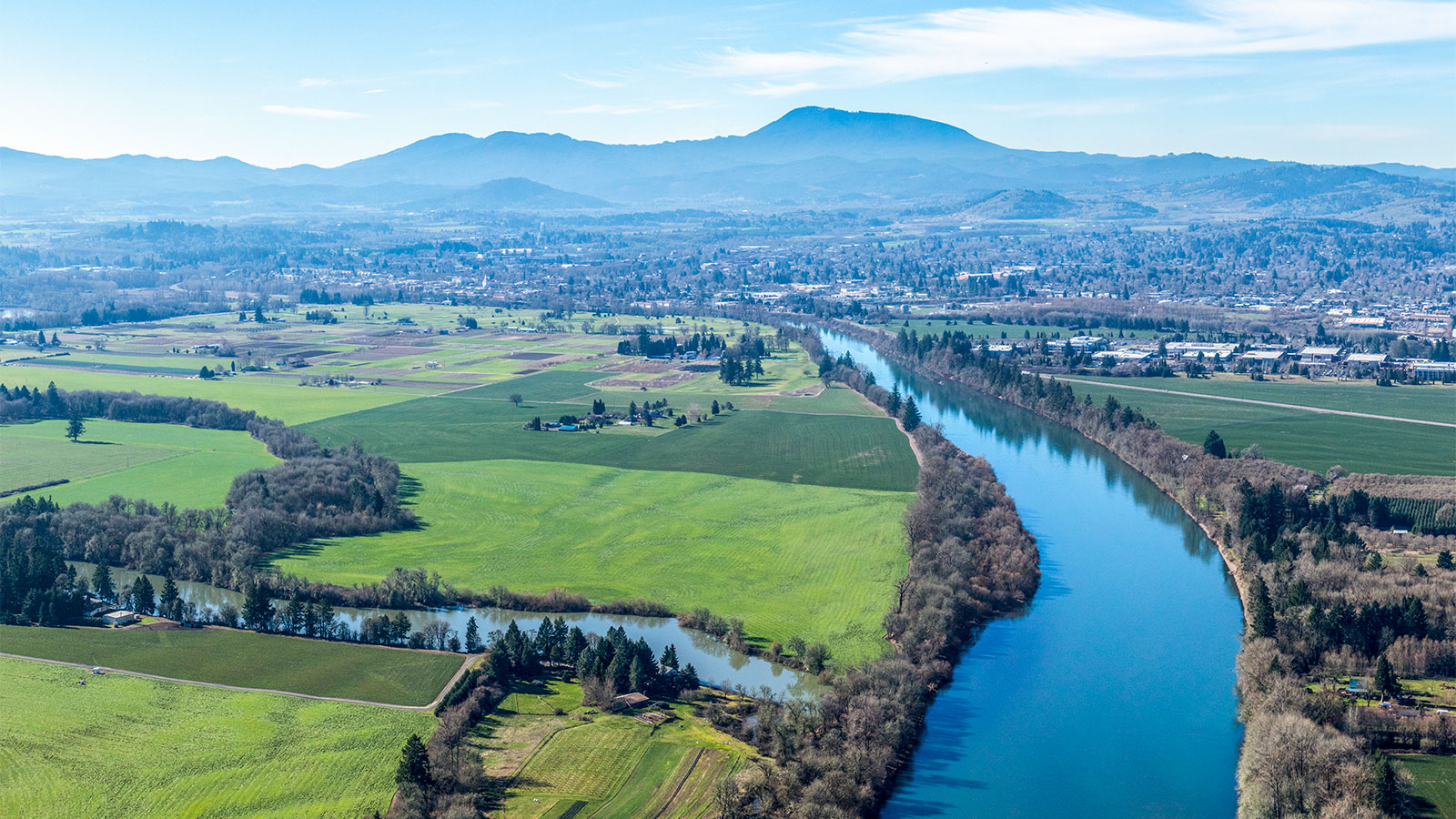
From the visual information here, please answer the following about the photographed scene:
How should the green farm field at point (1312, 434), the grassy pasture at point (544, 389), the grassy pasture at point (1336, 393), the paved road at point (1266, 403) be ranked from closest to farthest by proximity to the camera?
the green farm field at point (1312, 434) < the paved road at point (1266, 403) < the grassy pasture at point (1336, 393) < the grassy pasture at point (544, 389)

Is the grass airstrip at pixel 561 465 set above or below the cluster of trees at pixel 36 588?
above

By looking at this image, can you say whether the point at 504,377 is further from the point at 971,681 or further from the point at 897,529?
the point at 971,681

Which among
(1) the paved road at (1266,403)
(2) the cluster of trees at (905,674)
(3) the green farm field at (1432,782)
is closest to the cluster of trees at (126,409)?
(2) the cluster of trees at (905,674)

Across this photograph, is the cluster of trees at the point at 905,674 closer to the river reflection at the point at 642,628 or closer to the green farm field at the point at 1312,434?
the river reflection at the point at 642,628

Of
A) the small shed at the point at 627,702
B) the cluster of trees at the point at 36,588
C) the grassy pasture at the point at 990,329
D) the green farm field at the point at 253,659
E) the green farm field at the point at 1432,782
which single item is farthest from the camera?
the grassy pasture at the point at 990,329

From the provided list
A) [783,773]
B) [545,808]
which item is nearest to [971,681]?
[783,773]
